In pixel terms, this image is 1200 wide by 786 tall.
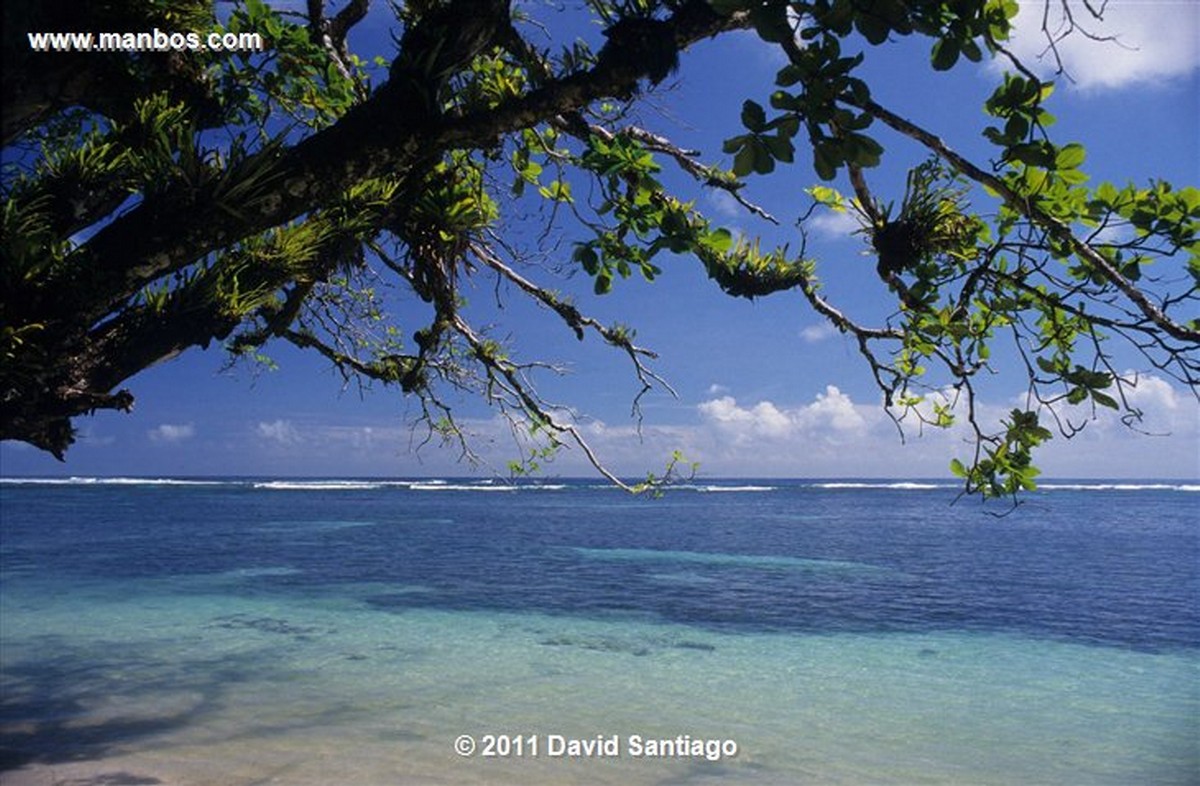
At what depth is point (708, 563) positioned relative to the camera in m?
22.7

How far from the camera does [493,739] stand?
6.64 m

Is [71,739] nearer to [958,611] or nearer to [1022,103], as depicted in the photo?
[1022,103]

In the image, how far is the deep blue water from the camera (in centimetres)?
1448

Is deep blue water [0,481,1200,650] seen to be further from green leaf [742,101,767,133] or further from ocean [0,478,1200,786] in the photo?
green leaf [742,101,767,133]

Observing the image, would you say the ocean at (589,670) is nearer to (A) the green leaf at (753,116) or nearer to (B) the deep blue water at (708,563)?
(B) the deep blue water at (708,563)

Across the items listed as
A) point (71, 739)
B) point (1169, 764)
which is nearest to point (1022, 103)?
point (1169, 764)

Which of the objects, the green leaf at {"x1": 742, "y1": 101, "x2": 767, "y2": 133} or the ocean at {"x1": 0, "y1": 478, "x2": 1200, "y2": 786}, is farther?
Result: the ocean at {"x1": 0, "y1": 478, "x2": 1200, "y2": 786}

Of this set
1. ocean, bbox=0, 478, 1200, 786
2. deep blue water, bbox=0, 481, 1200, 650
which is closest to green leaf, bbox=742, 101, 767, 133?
deep blue water, bbox=0, 481, 1200, 650

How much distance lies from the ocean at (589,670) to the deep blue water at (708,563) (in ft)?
0.59

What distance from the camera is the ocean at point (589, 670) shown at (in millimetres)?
6246

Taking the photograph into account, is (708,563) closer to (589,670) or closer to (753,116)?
(589,670)

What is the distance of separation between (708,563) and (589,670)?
13.8 metres

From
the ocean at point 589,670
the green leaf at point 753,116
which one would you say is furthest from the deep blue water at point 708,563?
the green leaf at point 753,116

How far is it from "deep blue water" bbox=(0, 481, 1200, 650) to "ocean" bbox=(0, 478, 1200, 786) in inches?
7.0
